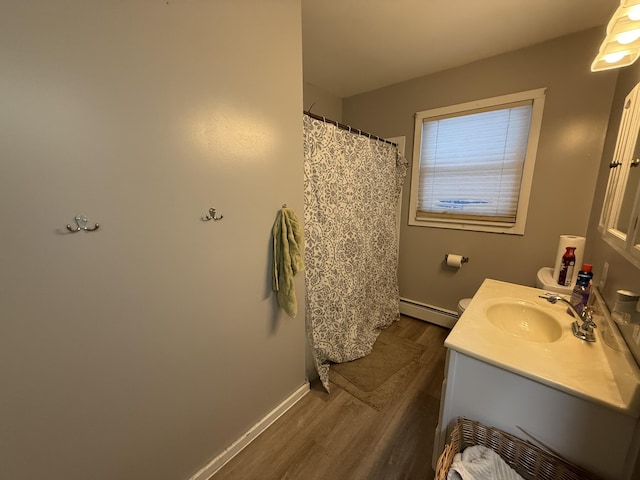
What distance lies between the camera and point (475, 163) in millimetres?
2232

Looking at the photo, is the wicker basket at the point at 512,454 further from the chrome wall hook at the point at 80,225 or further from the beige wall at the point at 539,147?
the beige wall at the point at 539,147

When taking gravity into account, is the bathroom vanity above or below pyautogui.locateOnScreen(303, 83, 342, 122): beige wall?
below

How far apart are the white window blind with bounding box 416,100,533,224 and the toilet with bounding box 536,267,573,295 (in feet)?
1.57

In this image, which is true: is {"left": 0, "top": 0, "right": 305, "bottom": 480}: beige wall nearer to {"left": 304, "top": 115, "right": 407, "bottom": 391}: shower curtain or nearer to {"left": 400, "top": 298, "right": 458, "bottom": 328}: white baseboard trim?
{"left": 304, "top": 115, "right": 407, "bottom": 391}: shower curtain

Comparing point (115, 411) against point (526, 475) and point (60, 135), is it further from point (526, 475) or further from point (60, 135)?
point (526, 475)

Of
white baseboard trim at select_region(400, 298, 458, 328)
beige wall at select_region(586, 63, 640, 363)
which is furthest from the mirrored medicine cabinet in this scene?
white baseboard trim at select_region(400, 298, 458, 328)

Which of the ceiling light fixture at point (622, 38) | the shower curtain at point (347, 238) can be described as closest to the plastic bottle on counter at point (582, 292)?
the ceiling light fixture at point (622, 38)

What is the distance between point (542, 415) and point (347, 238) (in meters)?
1.40

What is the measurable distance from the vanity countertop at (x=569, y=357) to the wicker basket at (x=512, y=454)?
10.5 inches

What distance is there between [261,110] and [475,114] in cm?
193

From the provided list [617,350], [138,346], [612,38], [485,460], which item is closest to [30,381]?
[138,346]

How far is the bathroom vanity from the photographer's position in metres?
0.75

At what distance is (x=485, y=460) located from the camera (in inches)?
34.5

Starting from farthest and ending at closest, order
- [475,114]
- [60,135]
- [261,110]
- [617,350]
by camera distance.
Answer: [475,114] < [261,110] < [617,350] < [60,135]
